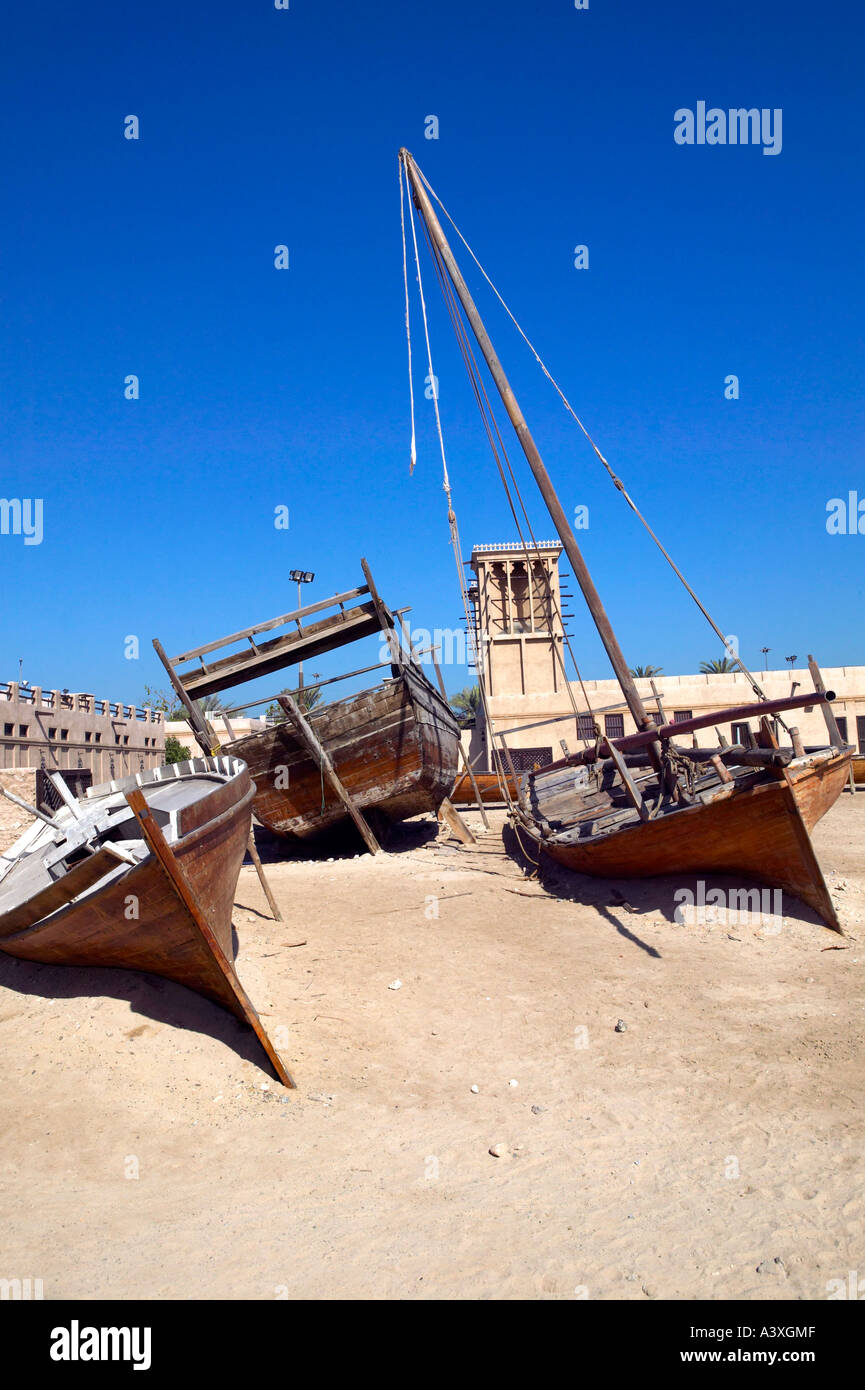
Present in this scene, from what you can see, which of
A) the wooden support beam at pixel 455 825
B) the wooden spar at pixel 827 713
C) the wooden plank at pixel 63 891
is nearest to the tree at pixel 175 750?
the wooden support beam at pixel 455 825

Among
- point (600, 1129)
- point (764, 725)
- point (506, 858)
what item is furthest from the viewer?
point (506, 858)

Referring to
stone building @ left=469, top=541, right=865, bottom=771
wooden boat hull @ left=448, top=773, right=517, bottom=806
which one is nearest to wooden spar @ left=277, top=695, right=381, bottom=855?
stone building @ left=469, top=541, right=865, bottom=771

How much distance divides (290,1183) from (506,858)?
9.80 meters

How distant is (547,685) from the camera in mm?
31688

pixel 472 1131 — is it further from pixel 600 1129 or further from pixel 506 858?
pixel 506 858

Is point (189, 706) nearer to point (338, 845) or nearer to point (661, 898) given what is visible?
point (338, 845)

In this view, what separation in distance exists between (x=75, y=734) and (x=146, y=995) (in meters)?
22.5

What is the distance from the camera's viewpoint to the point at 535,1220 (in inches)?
160

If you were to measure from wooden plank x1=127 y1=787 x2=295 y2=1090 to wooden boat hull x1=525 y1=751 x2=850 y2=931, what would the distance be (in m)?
5.20

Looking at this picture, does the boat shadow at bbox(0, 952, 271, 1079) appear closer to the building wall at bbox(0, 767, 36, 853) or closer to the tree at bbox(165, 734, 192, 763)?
the building wall at bbox(0, 767, 36, 853)

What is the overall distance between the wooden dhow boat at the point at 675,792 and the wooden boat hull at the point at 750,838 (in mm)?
13

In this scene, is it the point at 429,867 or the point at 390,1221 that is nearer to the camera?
the point at 390,1221

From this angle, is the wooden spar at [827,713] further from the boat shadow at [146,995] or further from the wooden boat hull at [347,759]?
the wooden boat hull at [347,759]
